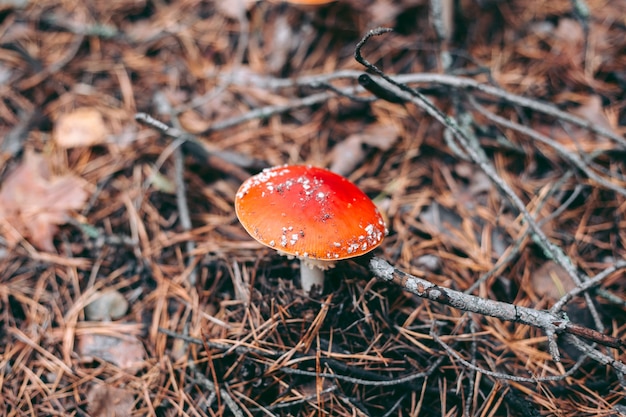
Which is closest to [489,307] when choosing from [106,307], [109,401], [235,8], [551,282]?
[551,282]

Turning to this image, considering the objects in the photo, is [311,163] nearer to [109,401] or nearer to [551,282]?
[551,282]

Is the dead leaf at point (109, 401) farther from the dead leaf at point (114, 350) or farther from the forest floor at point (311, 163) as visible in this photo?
the dead leaf at point (114, 350)

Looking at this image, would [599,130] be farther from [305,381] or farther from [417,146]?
[305,381]

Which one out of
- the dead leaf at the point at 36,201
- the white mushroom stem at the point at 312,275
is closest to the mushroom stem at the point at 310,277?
the white mushroom stem at the point at 312,275

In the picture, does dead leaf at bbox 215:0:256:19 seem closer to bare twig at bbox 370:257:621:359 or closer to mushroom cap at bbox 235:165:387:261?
mushroom cap at bbox 235:165:387:261

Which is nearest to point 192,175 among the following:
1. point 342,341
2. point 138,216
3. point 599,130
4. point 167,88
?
point 138,216

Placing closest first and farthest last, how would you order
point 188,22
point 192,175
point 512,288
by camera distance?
point 512,288, point 192,175, point 188,22
